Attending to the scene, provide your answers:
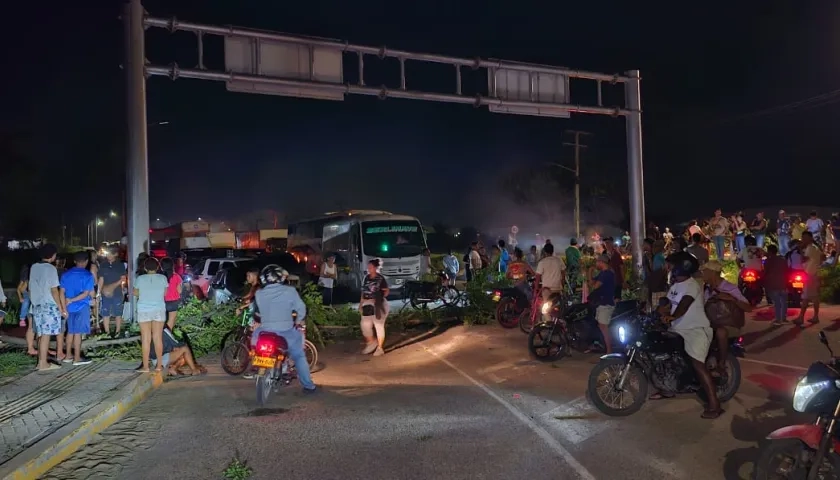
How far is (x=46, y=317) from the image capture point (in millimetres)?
9781

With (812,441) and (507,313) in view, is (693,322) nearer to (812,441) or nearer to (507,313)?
(812,441)

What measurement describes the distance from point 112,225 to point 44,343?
77.7m

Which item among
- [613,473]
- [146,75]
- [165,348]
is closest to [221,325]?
[165,348]

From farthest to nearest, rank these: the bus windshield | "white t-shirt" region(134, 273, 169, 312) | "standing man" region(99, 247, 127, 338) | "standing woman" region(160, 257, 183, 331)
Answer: the bus windshield
"standing man" region(99, 247, 127, 338)
"standing woman" region(160, 257, 183, 331)
"white t-shirt" region(134, 273, 169, 312)

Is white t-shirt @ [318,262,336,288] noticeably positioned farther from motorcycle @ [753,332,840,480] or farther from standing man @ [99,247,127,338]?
motorcycle @ [753,332,840,480]

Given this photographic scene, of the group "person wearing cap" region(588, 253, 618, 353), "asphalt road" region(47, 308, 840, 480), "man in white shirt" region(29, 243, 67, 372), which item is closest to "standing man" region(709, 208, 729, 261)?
"asphalt road" region(47, 308, 840, 480)

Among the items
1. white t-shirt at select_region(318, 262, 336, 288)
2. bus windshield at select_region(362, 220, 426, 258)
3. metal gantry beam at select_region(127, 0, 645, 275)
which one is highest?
metal gantry beam at select_region(127, 0, 645, 275)

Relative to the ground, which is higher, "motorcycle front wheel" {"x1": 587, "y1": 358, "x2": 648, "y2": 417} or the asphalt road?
"motorcycle front wheel" {"x1": 587, "y1": 358, "x2": 648, "y2": 417}

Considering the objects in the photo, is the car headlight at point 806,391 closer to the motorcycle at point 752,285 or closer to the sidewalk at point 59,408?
the sidewalk at point 59,408

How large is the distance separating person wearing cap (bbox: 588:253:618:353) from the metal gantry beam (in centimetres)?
689

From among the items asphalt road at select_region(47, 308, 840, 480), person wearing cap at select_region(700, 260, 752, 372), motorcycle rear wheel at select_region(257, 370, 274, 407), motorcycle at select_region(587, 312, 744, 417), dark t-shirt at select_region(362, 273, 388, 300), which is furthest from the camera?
dark t-shirt at select_region(362, 273, 388, 300)

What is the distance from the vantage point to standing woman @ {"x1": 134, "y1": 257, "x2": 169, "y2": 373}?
934 cm

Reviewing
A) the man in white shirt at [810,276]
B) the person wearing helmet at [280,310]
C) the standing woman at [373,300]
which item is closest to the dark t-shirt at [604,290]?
the standing woman at [373,300]

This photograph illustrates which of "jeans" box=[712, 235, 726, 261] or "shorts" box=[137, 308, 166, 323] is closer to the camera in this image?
"shorts" box=[137, 308, 166, 323]
